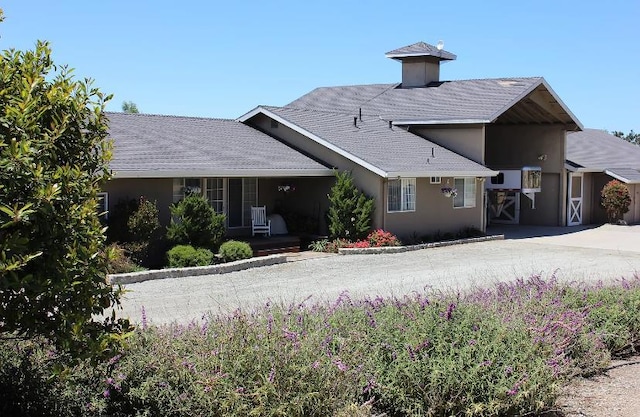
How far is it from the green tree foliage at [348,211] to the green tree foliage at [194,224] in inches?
187

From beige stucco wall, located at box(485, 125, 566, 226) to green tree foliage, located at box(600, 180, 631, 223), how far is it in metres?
2.41

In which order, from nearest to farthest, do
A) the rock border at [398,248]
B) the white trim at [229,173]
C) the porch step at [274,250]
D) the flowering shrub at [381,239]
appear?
the white trim at [229,173]
the porch step at [274,250]
the rock border at [398,248]
the flowering shrub at [381,239]

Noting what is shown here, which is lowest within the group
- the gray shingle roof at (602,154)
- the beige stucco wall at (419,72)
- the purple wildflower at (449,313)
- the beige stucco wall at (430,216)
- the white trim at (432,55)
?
the purple wildflower at (449,313)

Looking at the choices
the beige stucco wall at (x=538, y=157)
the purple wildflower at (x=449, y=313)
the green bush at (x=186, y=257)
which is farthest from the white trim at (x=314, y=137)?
the purple wildflower at (x=449, y=313)

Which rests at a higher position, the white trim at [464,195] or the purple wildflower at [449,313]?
the white trim at [464,195]

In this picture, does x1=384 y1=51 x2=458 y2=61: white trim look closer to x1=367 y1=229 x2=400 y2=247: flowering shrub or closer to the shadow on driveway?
the shadow on driveway

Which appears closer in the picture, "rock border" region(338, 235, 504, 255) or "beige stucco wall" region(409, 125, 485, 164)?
"rock border" region(338, 235, 504, 255)

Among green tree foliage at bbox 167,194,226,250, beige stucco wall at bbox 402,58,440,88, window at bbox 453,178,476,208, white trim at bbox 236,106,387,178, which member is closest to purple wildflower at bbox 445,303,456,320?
green tree foliage at bbox 167,194,226,250

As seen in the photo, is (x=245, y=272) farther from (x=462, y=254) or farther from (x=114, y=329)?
(x=114, y=329)

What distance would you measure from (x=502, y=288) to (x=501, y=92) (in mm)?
19810

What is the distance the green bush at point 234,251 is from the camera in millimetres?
18219

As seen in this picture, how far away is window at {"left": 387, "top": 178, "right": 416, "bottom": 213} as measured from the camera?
22906 millimetres

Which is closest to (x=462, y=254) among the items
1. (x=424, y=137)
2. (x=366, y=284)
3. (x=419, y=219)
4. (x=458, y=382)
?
(x=419, y=219)

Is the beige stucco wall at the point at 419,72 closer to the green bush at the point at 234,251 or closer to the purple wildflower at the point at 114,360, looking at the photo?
the green bush at the point at 234,251
